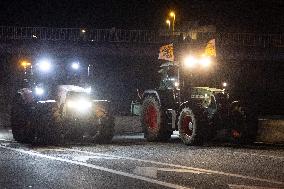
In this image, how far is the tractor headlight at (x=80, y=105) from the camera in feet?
64.5

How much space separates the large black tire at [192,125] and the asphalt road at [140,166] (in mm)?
437

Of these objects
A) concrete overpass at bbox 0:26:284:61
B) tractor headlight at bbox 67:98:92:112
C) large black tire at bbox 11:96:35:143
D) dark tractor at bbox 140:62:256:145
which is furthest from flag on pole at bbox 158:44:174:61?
concrete overpass at bbox 0:26:284:61

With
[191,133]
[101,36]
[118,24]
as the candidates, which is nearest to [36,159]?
[191,133]

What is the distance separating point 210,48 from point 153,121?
3596 mm

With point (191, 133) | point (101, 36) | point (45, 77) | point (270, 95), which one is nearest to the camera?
point (191, 133)

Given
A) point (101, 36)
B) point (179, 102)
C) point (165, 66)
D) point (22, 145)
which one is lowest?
point (22, 145)

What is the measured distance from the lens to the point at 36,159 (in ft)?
48.6

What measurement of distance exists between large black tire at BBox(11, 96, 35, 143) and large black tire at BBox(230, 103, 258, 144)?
22.6ft

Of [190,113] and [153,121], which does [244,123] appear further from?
[153,121]

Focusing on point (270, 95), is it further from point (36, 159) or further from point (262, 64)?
point (36, 159)

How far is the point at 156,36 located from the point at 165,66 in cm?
3233

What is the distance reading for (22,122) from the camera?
20.8 metres

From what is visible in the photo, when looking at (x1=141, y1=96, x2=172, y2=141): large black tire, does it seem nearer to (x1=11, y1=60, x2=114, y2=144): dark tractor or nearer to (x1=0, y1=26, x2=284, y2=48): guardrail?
(x1=11, y1=60, x2=114, y2=144): dark tractor

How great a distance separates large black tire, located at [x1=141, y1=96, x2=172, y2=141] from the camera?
20312 millimetres
